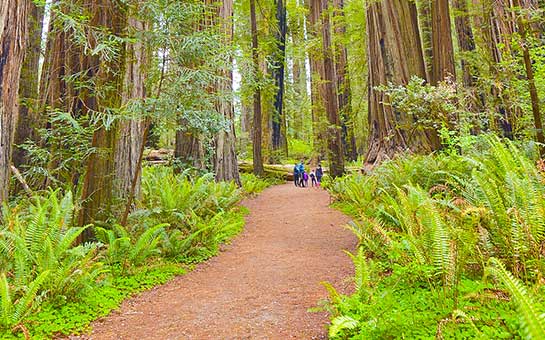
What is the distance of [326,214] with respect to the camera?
819cm

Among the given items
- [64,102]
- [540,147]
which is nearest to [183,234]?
[64,102]

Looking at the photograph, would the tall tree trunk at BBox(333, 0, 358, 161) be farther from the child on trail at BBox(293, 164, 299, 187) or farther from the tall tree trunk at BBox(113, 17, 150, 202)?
the tall tree trunk at BBox(113, 17, 150, 202)

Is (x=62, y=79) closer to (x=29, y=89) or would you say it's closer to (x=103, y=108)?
(x=103, y=108)

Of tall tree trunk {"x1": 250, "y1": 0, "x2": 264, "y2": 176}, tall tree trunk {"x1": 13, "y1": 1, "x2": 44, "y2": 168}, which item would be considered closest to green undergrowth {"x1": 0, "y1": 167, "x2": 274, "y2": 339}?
tall tree trunk {"x1": 13, "y1": 1, "x2": 44, "y2": 168}

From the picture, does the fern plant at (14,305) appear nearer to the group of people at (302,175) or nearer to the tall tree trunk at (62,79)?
the tall tree trunk at (62,79)

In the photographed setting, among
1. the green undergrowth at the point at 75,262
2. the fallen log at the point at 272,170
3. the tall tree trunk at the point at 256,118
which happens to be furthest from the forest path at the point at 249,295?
the fallen log at the point at 272,170

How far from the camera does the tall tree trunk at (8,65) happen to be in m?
3.99

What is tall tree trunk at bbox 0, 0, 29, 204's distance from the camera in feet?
13.1

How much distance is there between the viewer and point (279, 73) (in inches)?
770

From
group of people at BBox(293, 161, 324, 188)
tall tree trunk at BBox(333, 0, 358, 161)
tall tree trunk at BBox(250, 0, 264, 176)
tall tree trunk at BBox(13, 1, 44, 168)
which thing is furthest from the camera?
tall tree trunk at BBox(333, 0, 358, 161)

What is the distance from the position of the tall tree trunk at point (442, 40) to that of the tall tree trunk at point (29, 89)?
27.9ft

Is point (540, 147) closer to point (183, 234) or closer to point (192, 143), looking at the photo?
point (183, 234)

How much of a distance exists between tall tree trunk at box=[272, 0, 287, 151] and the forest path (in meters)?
10.7

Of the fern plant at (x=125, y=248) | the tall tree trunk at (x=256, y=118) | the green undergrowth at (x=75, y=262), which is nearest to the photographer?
the green undergrowth at (x=75, y=262)
